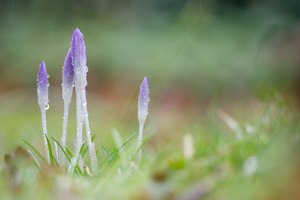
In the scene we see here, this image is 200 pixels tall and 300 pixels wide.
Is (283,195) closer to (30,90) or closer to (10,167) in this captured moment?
(10,167)

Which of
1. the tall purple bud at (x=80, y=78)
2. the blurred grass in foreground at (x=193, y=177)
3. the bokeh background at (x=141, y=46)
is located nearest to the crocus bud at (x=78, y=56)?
the tall purple bud at (x=80, y=78)

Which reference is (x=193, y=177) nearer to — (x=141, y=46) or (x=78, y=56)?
(x=78, y=56)

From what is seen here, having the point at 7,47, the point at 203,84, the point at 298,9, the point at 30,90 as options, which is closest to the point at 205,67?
the point at 203,84

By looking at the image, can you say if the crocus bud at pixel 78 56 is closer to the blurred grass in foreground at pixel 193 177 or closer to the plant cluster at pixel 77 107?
the plant cluster at pixel 77 107

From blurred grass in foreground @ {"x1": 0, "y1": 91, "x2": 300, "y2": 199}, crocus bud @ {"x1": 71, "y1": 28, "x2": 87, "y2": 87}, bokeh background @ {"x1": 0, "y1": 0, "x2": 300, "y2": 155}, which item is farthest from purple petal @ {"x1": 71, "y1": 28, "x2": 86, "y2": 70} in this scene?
bokeh background @ {"x1": 0, "y1": 0, "x2": 300, "y2": 155}

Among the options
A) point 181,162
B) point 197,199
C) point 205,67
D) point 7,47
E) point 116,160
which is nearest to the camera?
point 197,199

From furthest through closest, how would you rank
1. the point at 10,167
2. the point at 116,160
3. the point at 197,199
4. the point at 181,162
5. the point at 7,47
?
the point at 7,47 < the point at 116,160 < the point at 10,167 < the point at 181,162 < the point at 197,199
